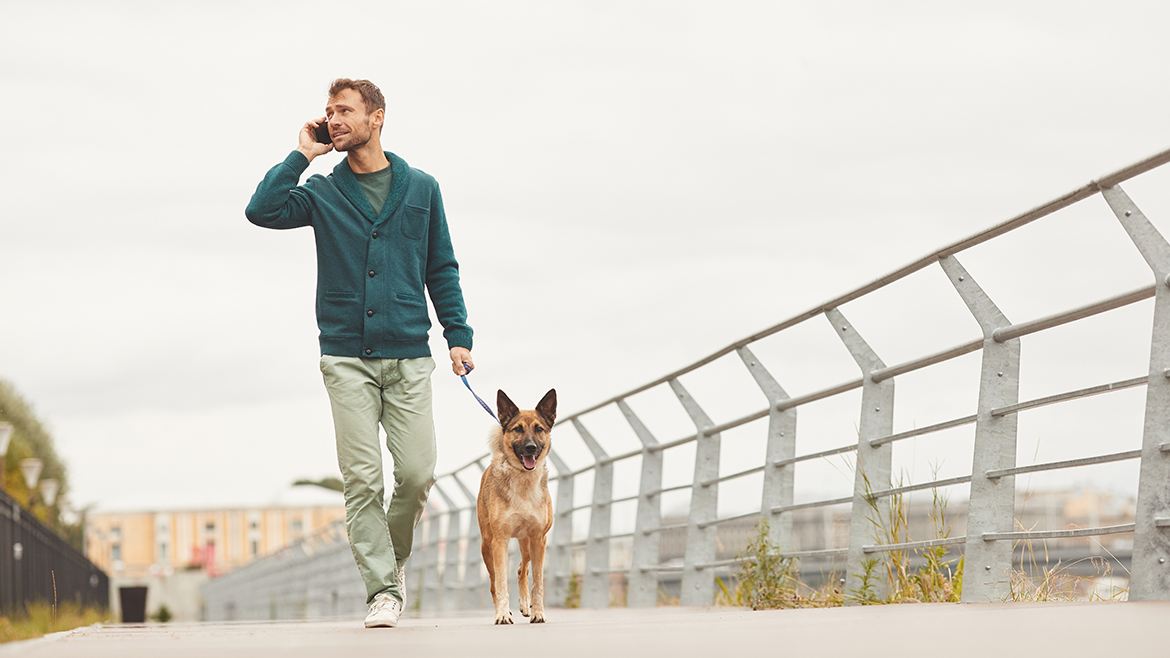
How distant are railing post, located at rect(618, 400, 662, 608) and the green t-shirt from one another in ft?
13.5

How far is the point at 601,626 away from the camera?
15.1ft

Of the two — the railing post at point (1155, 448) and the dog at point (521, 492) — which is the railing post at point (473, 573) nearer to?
the dog at point (521, 492)

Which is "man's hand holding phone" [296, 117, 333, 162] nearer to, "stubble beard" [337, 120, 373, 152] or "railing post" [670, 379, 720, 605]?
"stubble beard" [337, 120, 373, 152]

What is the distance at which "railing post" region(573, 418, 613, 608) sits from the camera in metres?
9.84

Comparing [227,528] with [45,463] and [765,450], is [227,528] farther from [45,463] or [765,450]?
[765,450]

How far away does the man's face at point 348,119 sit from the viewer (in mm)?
5457

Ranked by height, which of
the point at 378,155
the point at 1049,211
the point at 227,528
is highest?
the point at 378,155

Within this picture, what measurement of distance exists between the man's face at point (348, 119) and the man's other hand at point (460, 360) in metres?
A: 0.98

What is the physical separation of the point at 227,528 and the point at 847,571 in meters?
101

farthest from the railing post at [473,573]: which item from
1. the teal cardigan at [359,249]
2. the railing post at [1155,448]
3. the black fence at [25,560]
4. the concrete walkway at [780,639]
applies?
the railing post at [1155,448]

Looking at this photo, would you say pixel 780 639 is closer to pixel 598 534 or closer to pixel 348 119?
pixel 348 119

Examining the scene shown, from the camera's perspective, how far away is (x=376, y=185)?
18.4 feet

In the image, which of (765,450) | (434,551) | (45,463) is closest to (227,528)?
(45,463)

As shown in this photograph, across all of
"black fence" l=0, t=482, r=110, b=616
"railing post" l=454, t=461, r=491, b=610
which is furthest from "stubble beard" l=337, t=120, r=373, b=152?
"railing post" l=454, t=461, r=491, b=610
